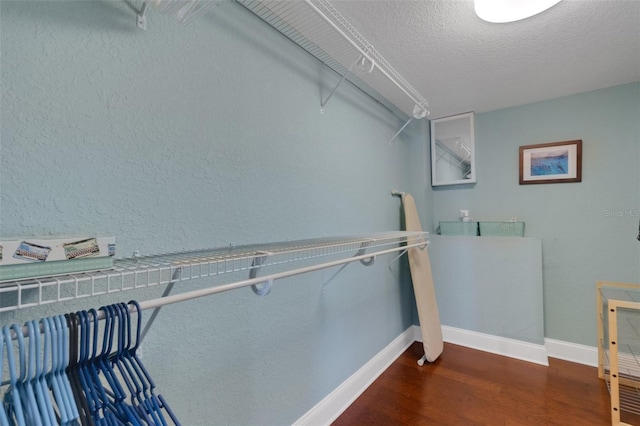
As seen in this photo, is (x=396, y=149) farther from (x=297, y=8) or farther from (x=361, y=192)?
(x=297, y=8)

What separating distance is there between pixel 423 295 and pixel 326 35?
2.05 m

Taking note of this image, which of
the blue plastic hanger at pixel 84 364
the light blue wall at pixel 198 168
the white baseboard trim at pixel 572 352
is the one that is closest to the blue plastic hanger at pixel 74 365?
the blue plastic hanger at pixel 84 364

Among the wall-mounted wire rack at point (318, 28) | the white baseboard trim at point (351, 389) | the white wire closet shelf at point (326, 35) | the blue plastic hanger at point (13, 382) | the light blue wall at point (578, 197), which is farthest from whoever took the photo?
the light blue wall at point (578, 197)

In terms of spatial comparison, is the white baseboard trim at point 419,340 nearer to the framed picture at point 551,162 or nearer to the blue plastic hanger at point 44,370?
the blue plastic hanger at point 44,370

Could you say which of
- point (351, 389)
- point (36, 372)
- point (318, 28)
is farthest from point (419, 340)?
point (36, 372)

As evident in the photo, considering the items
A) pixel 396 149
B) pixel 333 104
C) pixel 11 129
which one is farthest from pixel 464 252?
pixel 11 129

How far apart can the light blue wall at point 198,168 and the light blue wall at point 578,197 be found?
66.2 inches

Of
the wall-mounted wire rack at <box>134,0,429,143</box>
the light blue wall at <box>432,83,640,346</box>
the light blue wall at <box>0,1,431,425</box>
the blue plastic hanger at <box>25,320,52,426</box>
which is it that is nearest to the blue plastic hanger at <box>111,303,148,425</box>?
the blue plastic hanger at <box>25,320,52,426</box>

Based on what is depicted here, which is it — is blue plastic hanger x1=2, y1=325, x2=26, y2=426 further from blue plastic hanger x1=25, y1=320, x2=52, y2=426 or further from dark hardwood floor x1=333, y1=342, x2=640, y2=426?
dark hardwood floor x1=333, y1=342, x2=640, y2=426

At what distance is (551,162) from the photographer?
7.80ft

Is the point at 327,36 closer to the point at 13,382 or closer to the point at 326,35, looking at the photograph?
the point at 326,35

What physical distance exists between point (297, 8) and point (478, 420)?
2352 mm

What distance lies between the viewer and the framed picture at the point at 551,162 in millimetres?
2283

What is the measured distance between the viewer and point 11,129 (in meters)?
0.66
